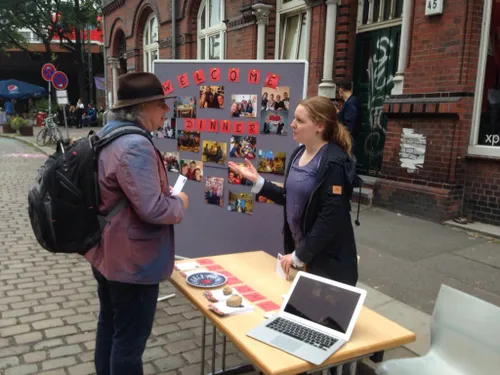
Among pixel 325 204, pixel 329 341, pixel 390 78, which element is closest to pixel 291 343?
pixel 329 341

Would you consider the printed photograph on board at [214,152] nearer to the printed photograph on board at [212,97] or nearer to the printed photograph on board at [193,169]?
the printed photograph on board at [193,169]

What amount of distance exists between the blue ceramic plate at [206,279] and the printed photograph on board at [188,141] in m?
1.94

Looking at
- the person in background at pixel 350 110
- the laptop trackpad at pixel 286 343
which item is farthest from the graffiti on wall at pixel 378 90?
the laptop trackpad at pixel 286 343

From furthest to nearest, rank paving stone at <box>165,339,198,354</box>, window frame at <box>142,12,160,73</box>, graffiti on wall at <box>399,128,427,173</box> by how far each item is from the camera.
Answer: window frame at <box>142,12,160,73</box> < graffiti on wall at <box>399,128,427,173</box> < paving stone at <box>165,339,198,354</box>

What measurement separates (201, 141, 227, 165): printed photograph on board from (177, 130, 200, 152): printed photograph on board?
98mm

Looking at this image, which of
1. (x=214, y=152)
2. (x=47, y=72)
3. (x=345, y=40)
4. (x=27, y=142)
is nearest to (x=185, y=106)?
(x=214, y=152)

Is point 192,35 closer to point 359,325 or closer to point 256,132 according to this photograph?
point 256,132

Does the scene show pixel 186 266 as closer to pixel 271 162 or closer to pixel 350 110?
pixel 271 162

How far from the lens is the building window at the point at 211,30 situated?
1207cm

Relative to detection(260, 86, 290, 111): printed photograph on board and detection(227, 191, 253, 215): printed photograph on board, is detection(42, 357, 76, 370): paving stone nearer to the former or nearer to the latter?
detection(227, 191, 253, 215): printed photograph on board

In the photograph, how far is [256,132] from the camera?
3.95m

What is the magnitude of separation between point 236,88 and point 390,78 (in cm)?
446

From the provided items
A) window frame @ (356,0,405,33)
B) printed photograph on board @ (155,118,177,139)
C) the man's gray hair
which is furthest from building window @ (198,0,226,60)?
the man's gray hair

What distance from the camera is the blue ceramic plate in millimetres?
2480
